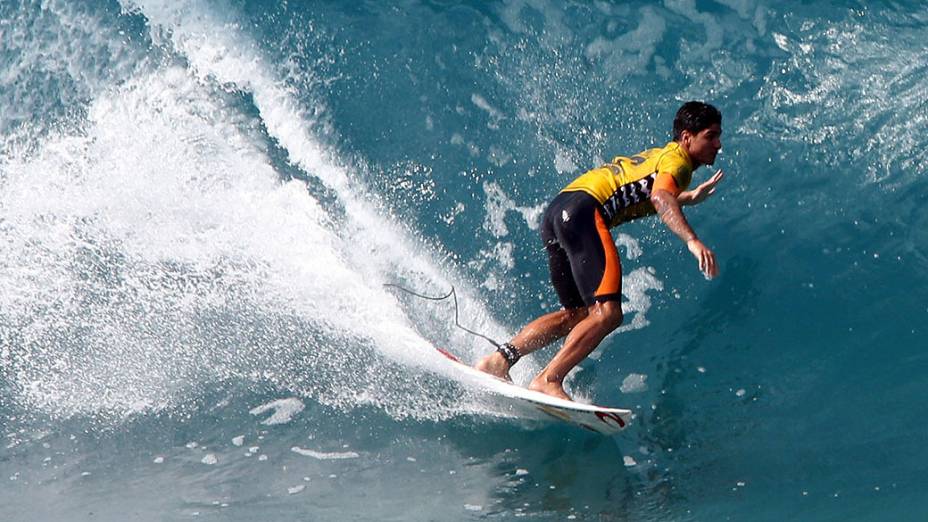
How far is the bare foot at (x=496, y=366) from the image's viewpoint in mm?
6371

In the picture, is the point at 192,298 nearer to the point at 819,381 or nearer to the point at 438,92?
the point at 438,92

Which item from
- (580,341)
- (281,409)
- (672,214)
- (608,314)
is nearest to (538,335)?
(580,341)

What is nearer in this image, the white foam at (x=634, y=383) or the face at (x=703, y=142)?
the face at (x=703, y=142)

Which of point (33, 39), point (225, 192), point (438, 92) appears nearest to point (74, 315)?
point (225, 192)

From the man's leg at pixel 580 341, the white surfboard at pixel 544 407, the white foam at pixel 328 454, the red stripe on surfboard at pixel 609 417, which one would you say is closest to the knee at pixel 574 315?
the man's leg at pixel 580 341

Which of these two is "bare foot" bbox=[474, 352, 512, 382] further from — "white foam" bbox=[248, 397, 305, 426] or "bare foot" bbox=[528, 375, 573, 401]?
"white foam" bbox=[248, 397, 305, 426]

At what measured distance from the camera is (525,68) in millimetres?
A: 8438

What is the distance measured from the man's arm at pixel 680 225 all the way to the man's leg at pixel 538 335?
87cm

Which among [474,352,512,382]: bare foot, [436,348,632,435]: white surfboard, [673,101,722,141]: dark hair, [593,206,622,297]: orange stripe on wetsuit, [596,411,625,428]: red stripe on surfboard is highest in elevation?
[673,101,722,141]: dark hair

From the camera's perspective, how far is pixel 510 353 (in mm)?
6422

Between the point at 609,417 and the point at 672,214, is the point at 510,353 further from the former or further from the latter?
the point at 672,214

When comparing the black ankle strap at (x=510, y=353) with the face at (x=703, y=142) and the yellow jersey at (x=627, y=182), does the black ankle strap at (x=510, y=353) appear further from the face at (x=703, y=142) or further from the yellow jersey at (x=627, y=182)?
the face at (x=703, y=142)

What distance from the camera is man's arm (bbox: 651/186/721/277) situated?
18.1 feet

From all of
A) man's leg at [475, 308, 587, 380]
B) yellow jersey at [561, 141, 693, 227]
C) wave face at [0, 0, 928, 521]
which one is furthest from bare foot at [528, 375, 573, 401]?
yellow jersey at [561, 141, 693, 227]
